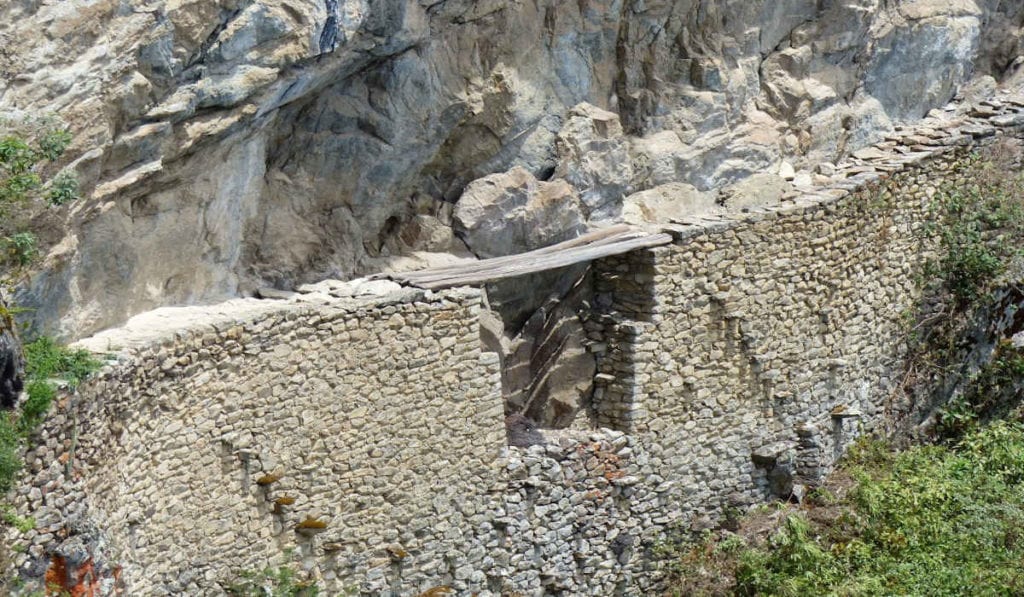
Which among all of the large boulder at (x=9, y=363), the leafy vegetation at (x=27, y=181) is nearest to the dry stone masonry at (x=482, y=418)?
the large boulder at (x=9, y=363)

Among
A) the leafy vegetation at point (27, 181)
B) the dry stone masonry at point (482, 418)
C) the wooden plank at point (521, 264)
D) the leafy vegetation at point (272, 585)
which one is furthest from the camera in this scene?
the wooden plank at point (521, 264)

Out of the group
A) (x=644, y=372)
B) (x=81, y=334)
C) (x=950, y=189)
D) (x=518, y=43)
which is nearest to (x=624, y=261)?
(x=644, y=372)

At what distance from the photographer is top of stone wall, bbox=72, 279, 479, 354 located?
10453mm

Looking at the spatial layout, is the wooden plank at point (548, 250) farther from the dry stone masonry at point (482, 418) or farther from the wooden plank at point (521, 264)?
the dry stone masonry at point (482, 418)

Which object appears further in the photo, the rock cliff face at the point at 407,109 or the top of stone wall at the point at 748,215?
the top of stone wall at the point at 748,215

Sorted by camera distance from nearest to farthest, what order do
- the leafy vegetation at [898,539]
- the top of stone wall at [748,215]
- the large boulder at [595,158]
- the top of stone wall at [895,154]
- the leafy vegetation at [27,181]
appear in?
the leafy vegetation at [27,181] → the top of stone wall at [748,215] → the leafy vegetation at [898,539] → the large boulder at [595,158] → the top of stone wall at [895,154]

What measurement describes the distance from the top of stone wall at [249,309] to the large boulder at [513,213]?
2.79 ft

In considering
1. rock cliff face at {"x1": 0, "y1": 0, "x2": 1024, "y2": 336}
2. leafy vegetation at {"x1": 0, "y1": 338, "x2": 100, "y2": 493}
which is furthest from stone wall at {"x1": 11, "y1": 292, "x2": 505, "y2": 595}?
rock cliff face at {"x1": 0, "y1": 0, "x2": 1024, "y2": 336}

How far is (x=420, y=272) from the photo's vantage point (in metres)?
12.5

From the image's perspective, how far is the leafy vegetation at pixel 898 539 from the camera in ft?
43.1

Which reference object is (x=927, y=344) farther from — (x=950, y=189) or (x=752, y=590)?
(x=752, y=590)

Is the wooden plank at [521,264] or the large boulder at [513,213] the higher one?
the large boulder at [513,213]

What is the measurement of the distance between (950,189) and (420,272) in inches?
236

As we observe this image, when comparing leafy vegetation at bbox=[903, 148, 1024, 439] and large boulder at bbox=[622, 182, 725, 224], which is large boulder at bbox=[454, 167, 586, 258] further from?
leafy vegetation at bbox=[903, 148, 1024, 439]
